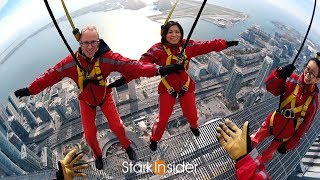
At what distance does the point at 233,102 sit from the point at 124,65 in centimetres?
3344

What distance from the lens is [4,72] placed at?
5497 centimetres

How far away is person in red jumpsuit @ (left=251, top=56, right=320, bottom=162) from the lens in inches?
158

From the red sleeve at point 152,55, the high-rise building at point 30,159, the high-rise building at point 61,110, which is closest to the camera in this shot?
the red sleeve at point 152,55

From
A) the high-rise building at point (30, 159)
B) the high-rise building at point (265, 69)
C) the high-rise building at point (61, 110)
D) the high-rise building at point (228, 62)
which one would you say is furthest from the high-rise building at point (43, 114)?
the high-rise building at point (265, 69)

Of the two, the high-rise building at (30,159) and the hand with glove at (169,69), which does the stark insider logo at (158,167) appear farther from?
the high-rise building at (30,159)

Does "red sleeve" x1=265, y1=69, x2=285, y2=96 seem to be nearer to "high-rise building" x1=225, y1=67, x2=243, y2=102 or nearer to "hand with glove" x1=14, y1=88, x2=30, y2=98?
"hand with glove" x1=14, y1=88, x2=30, y2=98

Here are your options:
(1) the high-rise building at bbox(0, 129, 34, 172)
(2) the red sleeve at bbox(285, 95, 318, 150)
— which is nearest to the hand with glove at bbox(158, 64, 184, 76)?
(2) the red sleeve at bbox(285, 95, 318, 150)

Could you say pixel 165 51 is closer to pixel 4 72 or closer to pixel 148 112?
pixel 148 112

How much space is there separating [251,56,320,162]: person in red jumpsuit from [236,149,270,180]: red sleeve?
4.55ft

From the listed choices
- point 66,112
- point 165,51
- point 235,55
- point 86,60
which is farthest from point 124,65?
point 235,55

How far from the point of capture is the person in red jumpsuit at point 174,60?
4.27 m

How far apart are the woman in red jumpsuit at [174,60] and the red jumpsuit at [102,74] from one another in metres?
0.53

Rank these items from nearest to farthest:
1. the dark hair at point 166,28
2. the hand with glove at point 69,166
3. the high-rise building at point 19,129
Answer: the hand with glove at point 69,166, the dark hair at point 166,28, the high-rise building at point 19,129

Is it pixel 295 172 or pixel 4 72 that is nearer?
pixel 295 172
